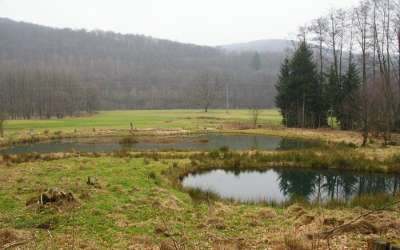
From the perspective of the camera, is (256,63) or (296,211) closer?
(296,211)

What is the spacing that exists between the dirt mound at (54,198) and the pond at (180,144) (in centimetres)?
2141

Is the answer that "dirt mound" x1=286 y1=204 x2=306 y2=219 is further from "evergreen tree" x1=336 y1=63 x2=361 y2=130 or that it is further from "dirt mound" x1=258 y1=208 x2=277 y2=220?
"evergreen tree" x1=336 y1=63 x2=361 y2=130

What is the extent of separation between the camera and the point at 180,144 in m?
36.5

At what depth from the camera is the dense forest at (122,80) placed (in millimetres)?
99500

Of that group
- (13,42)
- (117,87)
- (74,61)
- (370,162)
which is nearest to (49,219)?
(370,162)

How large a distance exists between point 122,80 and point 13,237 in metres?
158

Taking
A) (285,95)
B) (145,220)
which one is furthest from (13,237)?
(285,95)

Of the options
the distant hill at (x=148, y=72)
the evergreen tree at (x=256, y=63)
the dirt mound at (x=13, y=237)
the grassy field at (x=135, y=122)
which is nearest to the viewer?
the dirt mound at (x=13, y=237)

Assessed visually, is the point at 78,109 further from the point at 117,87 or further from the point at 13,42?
the point at 13,42

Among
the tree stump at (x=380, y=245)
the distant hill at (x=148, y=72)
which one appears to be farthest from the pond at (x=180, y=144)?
the distant hill at (x=148, y=72)

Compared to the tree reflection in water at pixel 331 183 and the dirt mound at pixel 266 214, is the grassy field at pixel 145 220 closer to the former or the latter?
the dirt mound at pixel 266 214

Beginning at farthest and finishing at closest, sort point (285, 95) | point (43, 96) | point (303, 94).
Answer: point (43, 96) < point (285, 95) < point (303, 94)

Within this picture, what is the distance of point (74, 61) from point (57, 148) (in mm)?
163186

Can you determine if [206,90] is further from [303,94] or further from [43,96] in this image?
[303,94]
